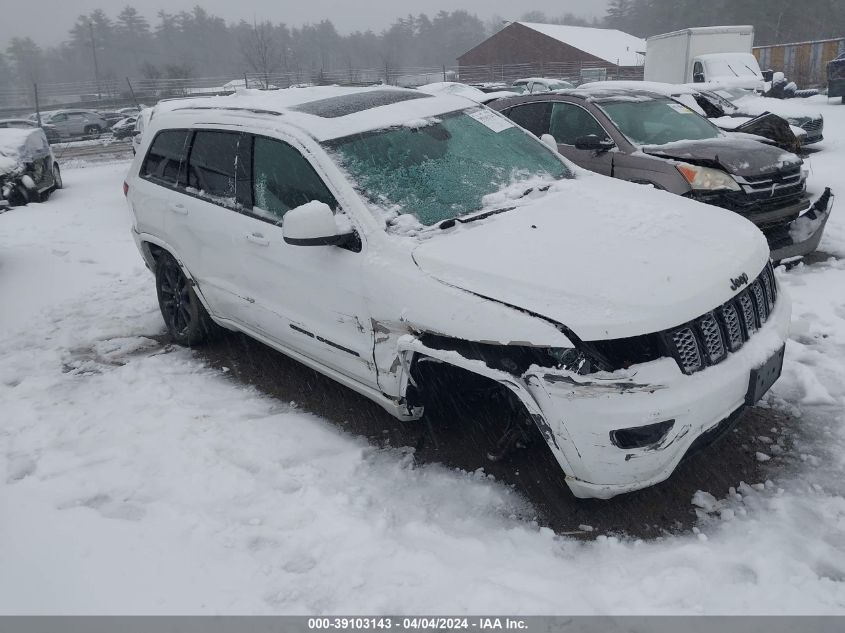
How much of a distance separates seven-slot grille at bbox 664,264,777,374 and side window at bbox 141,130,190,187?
11.6 ft

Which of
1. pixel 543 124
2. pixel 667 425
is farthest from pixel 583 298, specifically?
pixel 543 124

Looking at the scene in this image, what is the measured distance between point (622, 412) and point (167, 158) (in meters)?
3.84

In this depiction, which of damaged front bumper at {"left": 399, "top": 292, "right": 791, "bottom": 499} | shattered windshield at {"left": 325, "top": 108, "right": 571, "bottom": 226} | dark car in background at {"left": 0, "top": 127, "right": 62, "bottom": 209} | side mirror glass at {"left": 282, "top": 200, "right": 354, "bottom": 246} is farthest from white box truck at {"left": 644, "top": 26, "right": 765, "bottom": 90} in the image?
side mirror glass at {"left": 282, "top": 200, "right": 354, "bottom": 246}

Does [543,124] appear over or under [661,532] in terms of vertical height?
over

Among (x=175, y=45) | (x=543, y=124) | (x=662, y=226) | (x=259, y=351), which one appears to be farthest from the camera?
(x=175, y=45)

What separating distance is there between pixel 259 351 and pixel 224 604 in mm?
2674

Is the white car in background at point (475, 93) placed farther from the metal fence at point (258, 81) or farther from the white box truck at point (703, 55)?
the metal fence at point (258, 81)

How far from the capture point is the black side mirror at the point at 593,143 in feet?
21.0

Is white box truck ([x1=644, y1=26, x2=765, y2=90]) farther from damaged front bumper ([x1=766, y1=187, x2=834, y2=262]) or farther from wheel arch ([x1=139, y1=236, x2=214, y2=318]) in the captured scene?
wheel arch ([x1=139, y1=236, x2=214, y2=318])

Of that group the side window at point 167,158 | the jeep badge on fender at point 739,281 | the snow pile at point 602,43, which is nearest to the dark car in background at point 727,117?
the jeep badge on fender at point 739,281

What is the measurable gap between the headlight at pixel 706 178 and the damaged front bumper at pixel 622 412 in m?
3.44

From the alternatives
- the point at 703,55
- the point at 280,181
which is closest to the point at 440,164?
the point at 280,181
